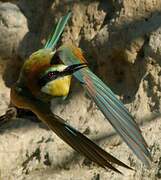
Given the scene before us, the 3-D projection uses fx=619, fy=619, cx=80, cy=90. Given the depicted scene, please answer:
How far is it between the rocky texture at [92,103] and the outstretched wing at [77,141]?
25.1 inches

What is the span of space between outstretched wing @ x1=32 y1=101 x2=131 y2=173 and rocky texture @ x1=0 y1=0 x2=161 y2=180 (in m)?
0.64

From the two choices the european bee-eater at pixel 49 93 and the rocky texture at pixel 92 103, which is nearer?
the european bee-eater at pixel 49 93

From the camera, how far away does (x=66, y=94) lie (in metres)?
1.63

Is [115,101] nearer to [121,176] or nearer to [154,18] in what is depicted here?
[121,176]

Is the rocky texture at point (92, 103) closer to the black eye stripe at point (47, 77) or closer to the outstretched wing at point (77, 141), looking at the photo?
the outstretched wing at point (77, 141)

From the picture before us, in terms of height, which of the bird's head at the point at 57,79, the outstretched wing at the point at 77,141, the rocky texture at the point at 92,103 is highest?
the bird's head at the point at 57,79

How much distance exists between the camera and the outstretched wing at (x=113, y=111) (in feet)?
5.08

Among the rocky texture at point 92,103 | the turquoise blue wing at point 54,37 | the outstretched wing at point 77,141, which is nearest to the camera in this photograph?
the outstretched wing at point 77,141

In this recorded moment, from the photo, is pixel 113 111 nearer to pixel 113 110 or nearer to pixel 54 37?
pixel 113 110

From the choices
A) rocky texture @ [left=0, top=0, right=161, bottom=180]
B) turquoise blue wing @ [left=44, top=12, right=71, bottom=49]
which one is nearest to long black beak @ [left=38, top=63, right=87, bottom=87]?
turquoise blue wing @ [left=44, top=12, right=71, bottom=49]

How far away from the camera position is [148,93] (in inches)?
98.0

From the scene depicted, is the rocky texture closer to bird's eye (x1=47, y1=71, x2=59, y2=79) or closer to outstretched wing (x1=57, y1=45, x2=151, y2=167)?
outstretched wing (x1=57, y1=45, x2=151, y2=167)

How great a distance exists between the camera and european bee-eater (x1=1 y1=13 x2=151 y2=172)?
155 centimetres

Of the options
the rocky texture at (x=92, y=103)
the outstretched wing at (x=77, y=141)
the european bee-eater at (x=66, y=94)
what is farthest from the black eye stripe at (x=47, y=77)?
the rocky texture at (x=92, y=103)
